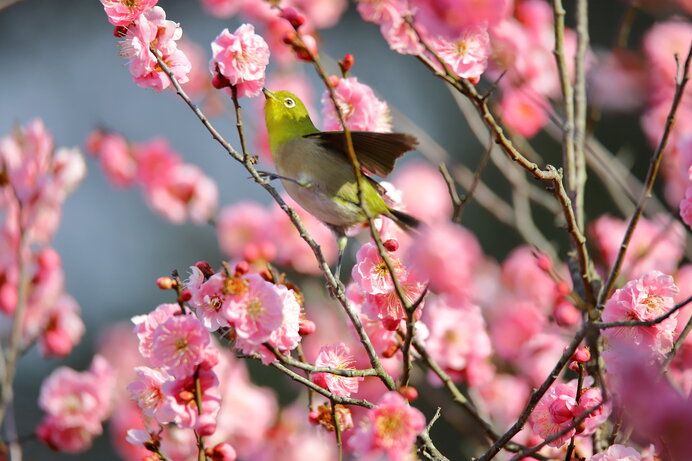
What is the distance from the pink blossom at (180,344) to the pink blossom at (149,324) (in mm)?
75

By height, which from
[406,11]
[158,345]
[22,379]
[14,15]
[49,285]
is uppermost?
[406,11]

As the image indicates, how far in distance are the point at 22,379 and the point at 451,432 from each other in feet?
13.5

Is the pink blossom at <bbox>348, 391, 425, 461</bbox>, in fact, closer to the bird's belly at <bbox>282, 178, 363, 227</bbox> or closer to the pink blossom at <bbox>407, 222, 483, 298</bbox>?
the pink blossom at <bbox>407, 222, 483, 298</bbox>

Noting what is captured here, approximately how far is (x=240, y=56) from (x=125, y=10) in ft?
0.82

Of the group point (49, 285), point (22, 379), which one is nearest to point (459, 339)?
point (49, 285)

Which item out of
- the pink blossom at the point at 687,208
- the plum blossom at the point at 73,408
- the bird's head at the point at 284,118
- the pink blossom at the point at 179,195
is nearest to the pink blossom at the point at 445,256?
the pink blossom at the point at 687,208

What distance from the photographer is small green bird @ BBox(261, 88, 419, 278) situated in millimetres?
2182

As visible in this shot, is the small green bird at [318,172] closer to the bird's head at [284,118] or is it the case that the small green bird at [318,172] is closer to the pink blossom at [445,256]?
the bird's head at [284,118]

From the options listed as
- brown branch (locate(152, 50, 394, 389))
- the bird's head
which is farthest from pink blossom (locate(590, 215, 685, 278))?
brown branch (locate(152, 50, 394, 389))

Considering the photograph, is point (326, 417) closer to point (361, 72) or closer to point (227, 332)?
point (227, 332)

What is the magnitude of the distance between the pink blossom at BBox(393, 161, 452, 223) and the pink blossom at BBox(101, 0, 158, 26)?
285cm

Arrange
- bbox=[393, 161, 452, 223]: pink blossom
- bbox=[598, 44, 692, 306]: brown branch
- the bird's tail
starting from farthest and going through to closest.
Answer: bbox=[393, 161, 452, 223]: pink blossom, the bird's tail, bbox=[598, 44, 692, 306]: brown branch

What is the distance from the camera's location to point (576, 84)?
7.54 ft

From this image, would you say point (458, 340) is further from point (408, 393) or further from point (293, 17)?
point (293, 17)
